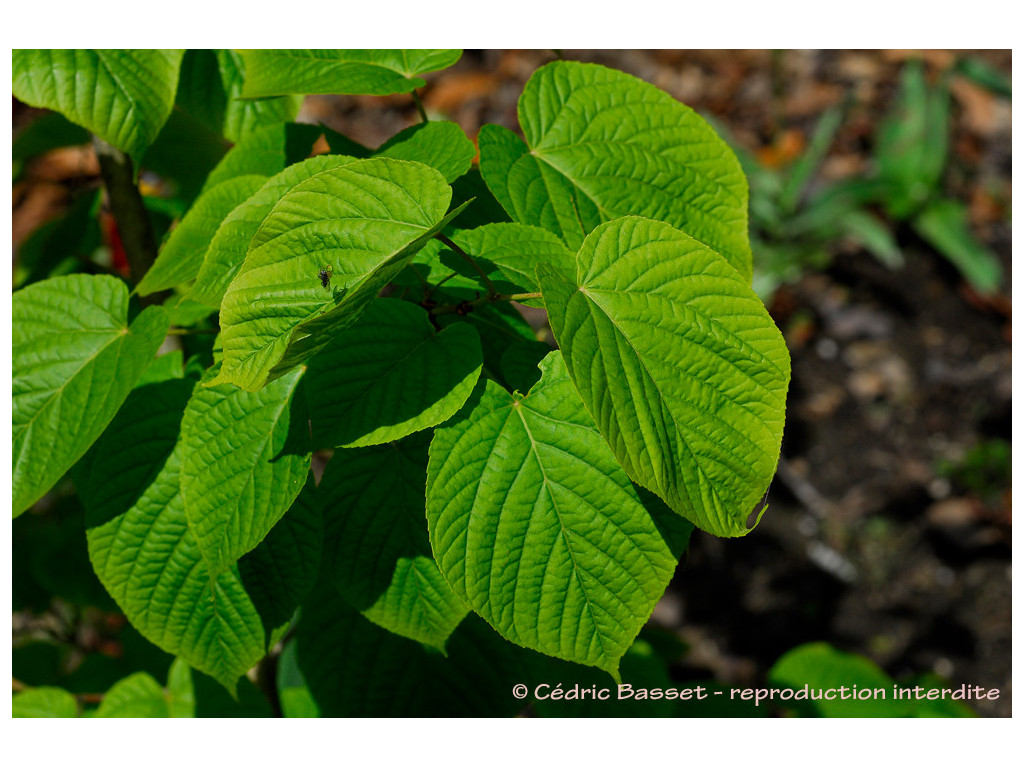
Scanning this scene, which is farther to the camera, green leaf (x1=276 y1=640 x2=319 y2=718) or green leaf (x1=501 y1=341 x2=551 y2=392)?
green leaf (x1=276 y1=640 x2=319 y2=718)

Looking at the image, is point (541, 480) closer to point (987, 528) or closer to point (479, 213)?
point (479, 213)

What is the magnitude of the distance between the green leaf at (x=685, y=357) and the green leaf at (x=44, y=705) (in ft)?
3.77

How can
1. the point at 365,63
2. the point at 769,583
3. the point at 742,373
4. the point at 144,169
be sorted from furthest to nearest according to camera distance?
the point at 769,583, the point at 144,169, the point at 365,63, the point at 742,373

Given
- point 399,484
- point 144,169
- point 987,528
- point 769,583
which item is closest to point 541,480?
point 399,484

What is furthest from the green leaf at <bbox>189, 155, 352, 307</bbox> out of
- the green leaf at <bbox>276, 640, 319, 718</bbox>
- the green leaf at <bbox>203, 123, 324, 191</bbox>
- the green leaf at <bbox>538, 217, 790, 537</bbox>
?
the green leaf at <bbox>276, 640, 319, 718</bbox>

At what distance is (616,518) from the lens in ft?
2.86

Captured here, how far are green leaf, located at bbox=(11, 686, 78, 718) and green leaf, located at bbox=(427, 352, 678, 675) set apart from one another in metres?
0.92

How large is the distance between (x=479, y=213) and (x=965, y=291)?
9.95ft

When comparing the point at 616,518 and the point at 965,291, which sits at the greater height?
the point at 616,518

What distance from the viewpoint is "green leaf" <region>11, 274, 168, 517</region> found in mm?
981

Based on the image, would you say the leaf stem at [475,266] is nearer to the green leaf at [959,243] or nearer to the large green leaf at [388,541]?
the large green leaf at [388,541]

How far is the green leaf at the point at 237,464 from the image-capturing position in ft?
2.93

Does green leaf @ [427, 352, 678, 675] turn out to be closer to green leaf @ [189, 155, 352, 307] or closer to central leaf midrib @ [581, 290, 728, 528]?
central leaf midrib @ [581, 290, 728, 528]

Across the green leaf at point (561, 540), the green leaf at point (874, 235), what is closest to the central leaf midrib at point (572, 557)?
the green leaf at point (561, 540)
